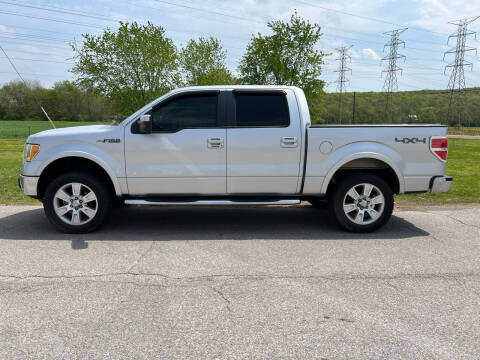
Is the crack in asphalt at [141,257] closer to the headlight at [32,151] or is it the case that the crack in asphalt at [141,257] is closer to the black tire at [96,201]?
the black tire at [96,201]

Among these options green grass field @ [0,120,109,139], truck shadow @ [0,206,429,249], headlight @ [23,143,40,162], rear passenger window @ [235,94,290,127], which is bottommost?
green grass field @ [0,120,109,139]

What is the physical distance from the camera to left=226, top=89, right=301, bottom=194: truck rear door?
5695mm

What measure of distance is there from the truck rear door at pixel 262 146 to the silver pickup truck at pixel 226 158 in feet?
0.05

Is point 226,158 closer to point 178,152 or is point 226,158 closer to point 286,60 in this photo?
point 178,152

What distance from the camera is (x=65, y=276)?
417 cm

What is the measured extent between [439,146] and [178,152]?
3669mm

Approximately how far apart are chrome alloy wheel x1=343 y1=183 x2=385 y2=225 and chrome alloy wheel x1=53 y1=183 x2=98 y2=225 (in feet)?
11.8

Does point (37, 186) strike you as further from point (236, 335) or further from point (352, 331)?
point (352, 331)

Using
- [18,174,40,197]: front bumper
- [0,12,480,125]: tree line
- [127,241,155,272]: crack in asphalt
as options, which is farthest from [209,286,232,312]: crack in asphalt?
[0,12,480,125]: tree line

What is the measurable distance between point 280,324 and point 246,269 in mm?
1234

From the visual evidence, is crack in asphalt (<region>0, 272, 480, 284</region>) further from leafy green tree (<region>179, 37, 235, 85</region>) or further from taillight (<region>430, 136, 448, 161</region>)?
leafy green tree (<region>179, 37, 235, 85</region>)

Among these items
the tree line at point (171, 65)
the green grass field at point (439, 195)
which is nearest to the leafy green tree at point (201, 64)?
the tree line at point (171, 65)

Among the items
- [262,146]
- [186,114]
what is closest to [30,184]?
[186,114]

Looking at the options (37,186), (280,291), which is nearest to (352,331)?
(280,291)
